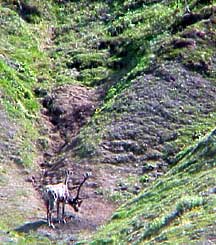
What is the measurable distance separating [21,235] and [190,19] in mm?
22394

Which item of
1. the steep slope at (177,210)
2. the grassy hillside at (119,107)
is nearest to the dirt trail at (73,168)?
the grassy hillside at (119,107)

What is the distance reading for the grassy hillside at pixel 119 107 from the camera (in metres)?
31.6

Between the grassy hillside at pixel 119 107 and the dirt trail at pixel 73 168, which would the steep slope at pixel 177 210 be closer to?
the grassy hillside at pixel 119 107

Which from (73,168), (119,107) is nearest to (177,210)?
(73,168)

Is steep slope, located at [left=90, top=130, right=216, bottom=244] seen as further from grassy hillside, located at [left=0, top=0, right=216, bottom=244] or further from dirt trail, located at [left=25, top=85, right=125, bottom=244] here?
dirt trail, located at [left=25, top=85, right=125, bottom=244]

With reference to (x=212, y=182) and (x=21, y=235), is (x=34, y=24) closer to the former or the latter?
(x=21, y=235)

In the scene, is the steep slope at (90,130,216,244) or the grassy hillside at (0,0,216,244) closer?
the steep slope at (90,130,216,244)

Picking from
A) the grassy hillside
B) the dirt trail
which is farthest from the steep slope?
the dirt trail

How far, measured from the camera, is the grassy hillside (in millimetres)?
31594

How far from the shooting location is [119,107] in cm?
4494

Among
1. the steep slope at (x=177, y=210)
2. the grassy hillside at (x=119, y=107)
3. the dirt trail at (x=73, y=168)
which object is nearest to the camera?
the steep slope at (x=177, y=210)

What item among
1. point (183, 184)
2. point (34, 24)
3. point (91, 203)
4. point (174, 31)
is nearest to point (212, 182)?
point (183, 184)

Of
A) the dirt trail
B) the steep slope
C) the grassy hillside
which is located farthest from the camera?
the dirt trail

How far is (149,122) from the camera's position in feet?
141
